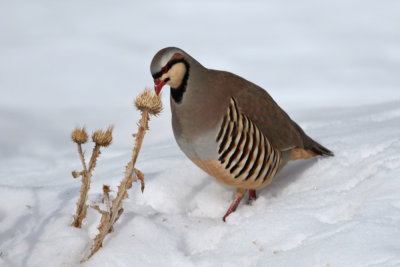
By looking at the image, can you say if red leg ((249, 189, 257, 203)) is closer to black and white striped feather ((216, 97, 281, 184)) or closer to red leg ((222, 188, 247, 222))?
red leg ((222, 188, 247, 222))

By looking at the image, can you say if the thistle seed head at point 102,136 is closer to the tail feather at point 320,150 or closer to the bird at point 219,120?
the bird at point 219,120

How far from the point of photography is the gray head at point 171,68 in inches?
153

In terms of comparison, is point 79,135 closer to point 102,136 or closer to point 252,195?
point 102,136

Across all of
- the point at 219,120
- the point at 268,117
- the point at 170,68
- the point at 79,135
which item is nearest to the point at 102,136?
the point at 79,135

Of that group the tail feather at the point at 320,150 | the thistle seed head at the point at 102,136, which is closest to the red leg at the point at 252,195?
the tail feather at the point at 320,150

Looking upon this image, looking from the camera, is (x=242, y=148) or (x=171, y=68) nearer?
(x=171, y=68)

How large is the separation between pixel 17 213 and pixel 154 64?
1.49 meters

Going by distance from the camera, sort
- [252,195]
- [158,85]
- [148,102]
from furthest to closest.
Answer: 1. [252,195]
2. [158,85]
3. [148,102]

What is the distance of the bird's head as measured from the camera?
3.89 metres

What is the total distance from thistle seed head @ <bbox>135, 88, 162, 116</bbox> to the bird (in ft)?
1.37

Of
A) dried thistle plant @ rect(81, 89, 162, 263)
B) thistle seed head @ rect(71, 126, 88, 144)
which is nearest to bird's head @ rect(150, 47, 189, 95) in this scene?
dried thistle plant @ rect(81, 89, 162, 263)

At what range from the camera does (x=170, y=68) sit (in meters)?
3.94

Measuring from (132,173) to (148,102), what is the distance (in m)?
0.41

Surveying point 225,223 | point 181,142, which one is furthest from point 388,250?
point 181,142
